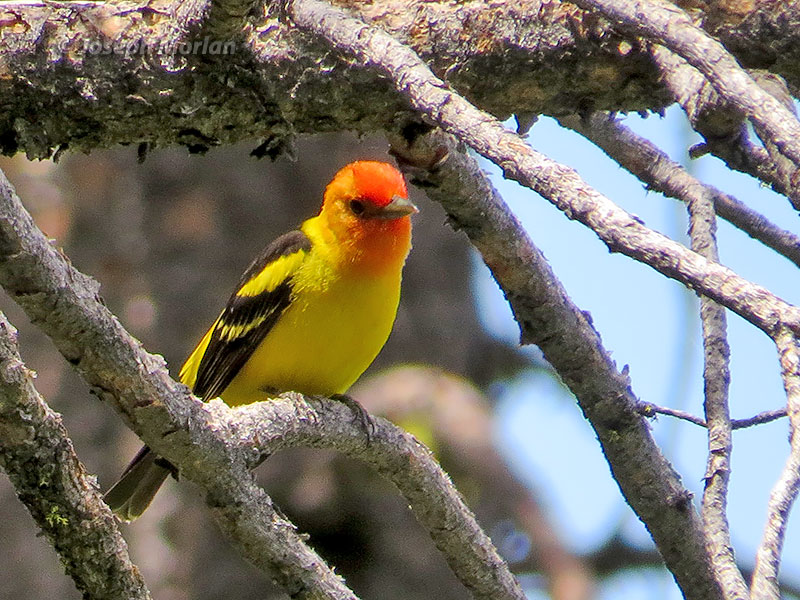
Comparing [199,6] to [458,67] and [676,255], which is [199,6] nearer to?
[458,67]

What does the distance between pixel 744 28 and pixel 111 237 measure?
14.8 feet

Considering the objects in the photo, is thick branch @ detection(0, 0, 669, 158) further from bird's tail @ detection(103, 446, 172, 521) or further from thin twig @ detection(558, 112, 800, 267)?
bird's tail @ detection(103, 446, 172, 521)

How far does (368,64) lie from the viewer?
7.82 feet

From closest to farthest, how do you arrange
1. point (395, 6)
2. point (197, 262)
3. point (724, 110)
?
1. point (724, 110)
2. point (395, 6)
3. point (197, 262)

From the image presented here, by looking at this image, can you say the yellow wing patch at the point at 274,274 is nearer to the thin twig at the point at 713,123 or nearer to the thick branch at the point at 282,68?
the thick branch at the point at 282,68

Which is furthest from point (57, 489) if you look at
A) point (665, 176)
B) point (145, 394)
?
point (665, 176)

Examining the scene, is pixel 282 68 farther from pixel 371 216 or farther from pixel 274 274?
pixel 274 274

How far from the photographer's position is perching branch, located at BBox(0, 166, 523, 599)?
193cm

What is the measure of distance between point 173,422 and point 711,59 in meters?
1.24

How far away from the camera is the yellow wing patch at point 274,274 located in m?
4.72

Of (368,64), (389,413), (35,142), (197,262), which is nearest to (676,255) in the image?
(368,64)

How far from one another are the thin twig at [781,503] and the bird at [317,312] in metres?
2.55

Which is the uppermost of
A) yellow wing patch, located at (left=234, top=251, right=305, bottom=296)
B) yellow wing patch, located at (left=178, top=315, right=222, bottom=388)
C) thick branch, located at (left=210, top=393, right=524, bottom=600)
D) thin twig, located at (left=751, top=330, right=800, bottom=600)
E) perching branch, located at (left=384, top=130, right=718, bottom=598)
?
thin twig, located at (left=751, top=330, right=800, bottom=600)

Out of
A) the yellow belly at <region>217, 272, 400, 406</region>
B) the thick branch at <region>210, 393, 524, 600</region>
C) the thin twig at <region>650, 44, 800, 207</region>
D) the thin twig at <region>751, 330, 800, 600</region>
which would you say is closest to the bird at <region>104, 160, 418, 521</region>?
the yellow belly at <region>217, 272, 400, 406</region>
